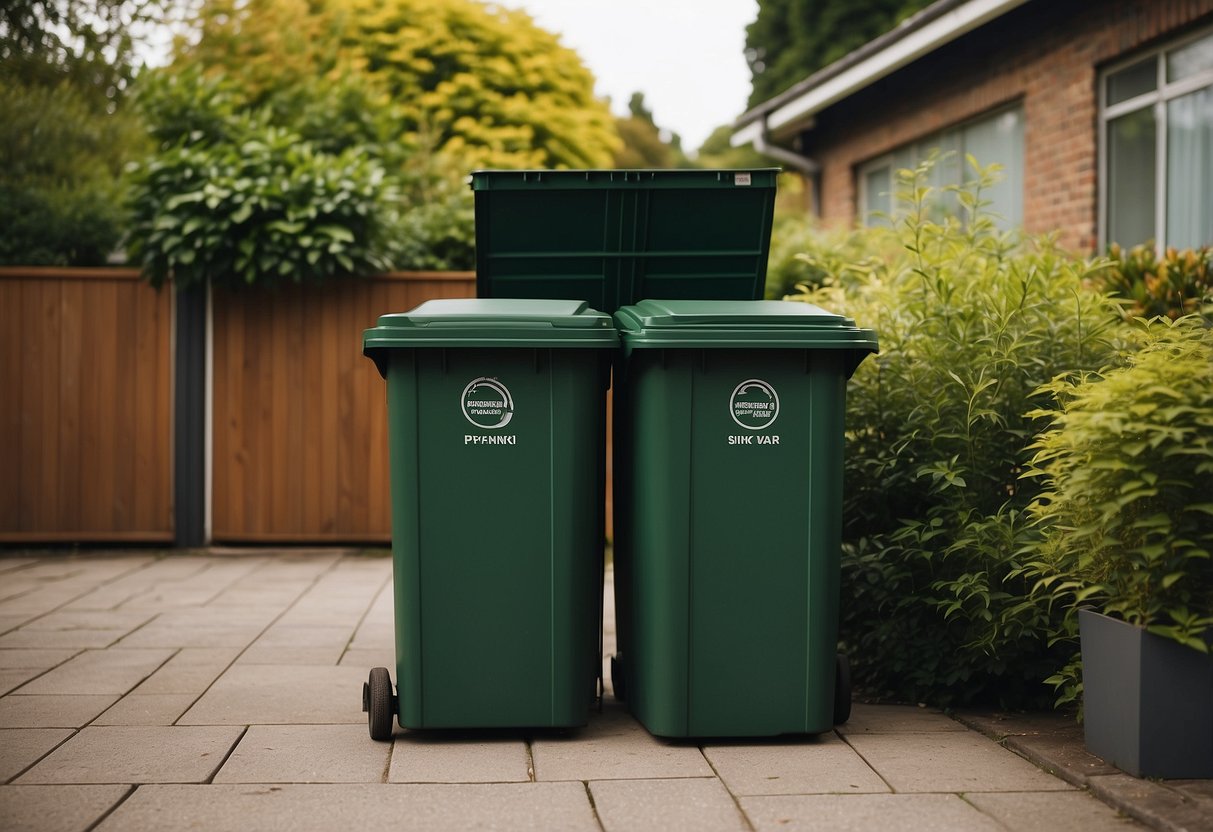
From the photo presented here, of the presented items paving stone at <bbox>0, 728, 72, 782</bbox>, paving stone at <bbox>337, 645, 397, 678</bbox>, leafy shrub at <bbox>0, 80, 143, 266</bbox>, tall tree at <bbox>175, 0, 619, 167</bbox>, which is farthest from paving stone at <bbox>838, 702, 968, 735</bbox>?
tall tree at <bbox>175, 0, 619, 167</bbox>

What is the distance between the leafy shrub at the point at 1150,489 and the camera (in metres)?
3.41

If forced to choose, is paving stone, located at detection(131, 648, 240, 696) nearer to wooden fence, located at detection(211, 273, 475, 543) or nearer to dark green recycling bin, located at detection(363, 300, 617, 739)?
dark green recycling bin, located at detection(363, 300, 617, 739)

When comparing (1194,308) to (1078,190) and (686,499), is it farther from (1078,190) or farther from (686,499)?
(686,499)

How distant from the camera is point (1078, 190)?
820 centimetres

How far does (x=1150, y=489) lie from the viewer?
339cm

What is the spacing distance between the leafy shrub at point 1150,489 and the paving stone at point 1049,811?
52 centimetres

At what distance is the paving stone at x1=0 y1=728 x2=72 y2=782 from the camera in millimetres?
3701

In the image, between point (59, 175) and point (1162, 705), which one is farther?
point (59, 175)

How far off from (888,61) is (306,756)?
25.1 feet

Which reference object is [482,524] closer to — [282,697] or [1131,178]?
[282,697]

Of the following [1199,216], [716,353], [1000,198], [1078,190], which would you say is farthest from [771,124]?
[716,353]

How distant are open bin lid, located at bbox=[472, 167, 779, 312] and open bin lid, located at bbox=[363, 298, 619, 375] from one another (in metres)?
0.87

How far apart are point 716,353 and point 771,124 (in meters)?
8.98

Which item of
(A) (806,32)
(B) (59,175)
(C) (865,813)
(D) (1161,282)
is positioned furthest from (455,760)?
(A) (806,32)
